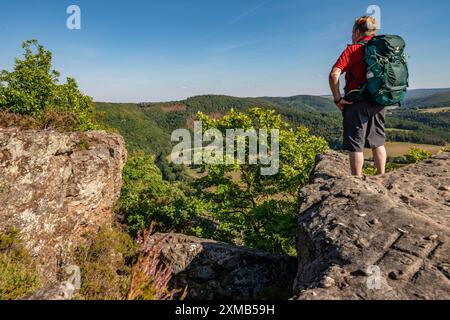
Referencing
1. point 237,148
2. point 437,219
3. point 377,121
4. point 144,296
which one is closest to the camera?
point 144,296

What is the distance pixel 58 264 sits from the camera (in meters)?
9.95

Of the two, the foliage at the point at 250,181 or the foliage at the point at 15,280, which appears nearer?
the foliage at the point at 15,280

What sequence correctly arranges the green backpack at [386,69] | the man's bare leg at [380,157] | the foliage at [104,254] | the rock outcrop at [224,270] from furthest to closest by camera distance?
the foliage at [104,254]
the rock outcrop at [224,270]
the man's bare leg at [380,157]
the green backpack at [386,69]

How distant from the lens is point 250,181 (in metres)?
18.6

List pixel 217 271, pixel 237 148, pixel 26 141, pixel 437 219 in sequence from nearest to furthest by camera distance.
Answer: pixel 437 219 → pixel 217 271 → pixel 26 141 → pixel 237 148

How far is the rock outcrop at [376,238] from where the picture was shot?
9.96 feet

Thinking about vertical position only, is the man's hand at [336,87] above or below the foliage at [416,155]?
above

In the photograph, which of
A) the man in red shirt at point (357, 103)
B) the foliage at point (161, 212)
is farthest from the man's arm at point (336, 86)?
the foliage at point (161, 212)

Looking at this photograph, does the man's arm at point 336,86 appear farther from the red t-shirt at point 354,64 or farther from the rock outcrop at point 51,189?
the rock outcrop at point 51,189

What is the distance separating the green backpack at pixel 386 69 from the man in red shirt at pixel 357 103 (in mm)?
201

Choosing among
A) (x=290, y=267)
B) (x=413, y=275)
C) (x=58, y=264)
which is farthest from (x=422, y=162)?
(x=58, y=264)

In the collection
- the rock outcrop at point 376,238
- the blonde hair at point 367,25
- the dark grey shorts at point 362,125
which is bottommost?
the rock outcrop at point 376,238
